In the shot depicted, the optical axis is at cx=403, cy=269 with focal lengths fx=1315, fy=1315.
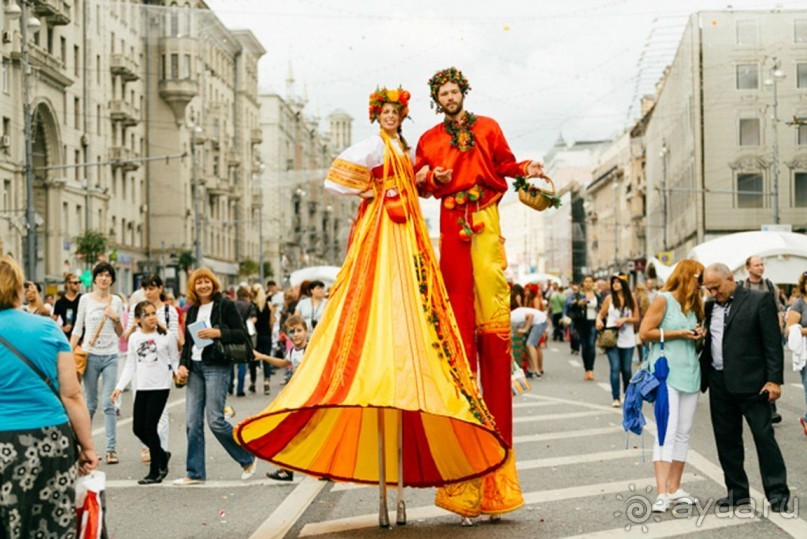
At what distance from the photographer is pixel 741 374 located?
8523mm

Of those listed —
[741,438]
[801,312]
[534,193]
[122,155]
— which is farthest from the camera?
[122,155]

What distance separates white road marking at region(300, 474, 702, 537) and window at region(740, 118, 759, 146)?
166 ft

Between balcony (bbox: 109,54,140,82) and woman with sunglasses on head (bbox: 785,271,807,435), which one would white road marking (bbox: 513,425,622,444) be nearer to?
woman with sunglasses on head (bbox: 785,271,807,435)

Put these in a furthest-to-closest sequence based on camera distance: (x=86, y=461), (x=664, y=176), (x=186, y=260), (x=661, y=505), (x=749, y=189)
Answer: (x=664, y=176) < (x=186, y=260) < (x=749, y=189) < (x=661, y=505) < (x=86, y=461)

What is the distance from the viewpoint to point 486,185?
7.85m

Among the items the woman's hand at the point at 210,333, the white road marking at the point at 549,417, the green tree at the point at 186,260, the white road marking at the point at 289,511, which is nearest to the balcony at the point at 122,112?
the green tree at the point at 186,260

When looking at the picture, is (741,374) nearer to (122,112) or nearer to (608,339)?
(608,339)

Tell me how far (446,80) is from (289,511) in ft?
9.90

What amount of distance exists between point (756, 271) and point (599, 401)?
3.64 metres

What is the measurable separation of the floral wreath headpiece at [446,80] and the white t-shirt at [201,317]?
10.4 ft

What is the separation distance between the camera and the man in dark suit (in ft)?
27.8

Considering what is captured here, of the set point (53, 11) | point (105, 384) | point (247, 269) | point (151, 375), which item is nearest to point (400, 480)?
point (151, 375)

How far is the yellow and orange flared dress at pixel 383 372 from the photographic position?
6938mm

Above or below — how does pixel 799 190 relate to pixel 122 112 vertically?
below
